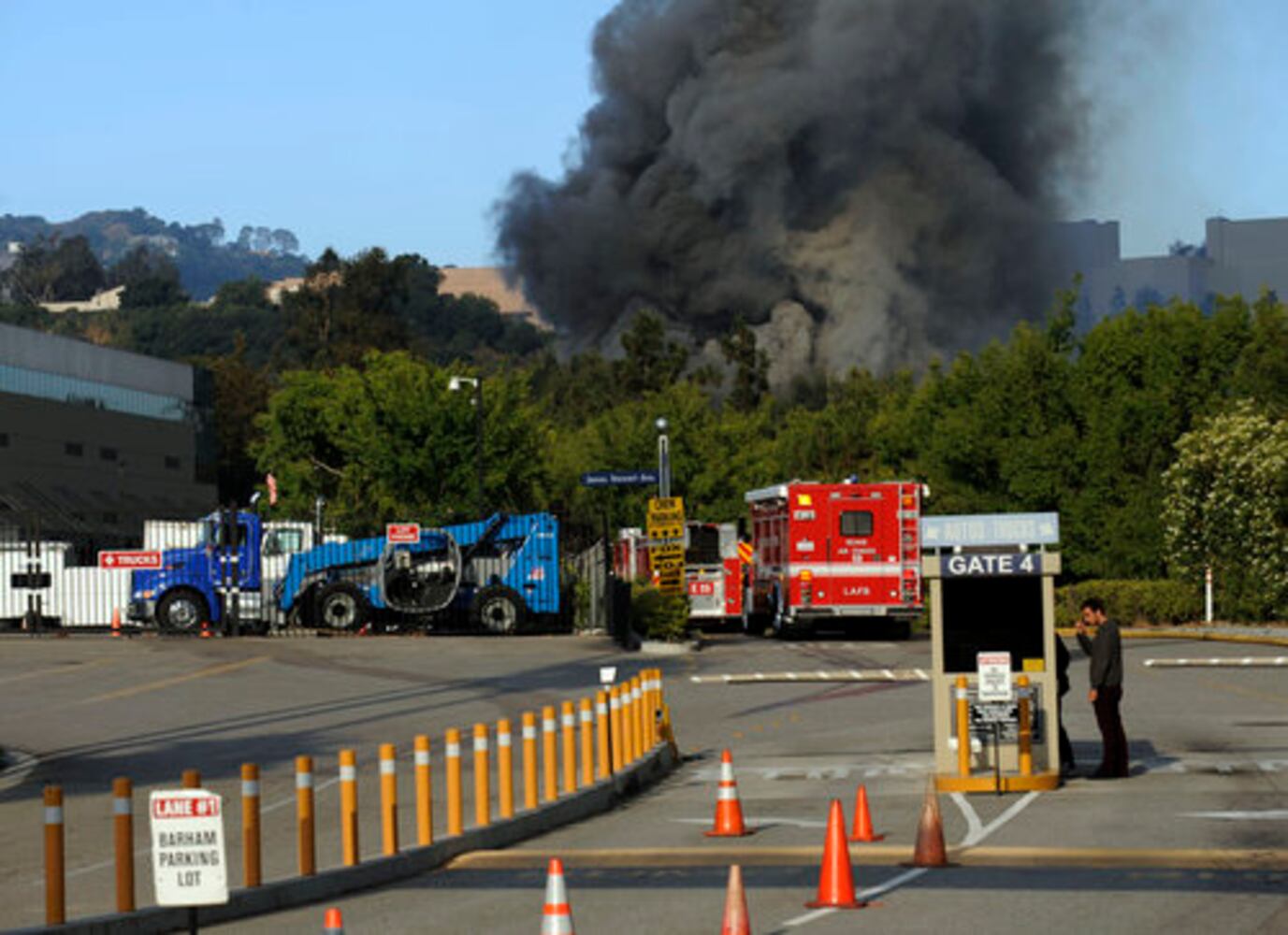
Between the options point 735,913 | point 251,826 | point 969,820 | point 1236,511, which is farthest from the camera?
point 1236,511

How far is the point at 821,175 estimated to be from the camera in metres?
164

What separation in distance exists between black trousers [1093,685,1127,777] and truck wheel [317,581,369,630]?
93.8ft

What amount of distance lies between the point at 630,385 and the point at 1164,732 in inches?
3357

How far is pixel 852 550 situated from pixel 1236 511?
38.1 ft

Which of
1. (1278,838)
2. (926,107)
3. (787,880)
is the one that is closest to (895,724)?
(1278,838)

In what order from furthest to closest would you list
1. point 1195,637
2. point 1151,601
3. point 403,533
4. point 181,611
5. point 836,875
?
point 1151,601 < point 181,611 < point 1195,637 < point 403,533 < point 836,875

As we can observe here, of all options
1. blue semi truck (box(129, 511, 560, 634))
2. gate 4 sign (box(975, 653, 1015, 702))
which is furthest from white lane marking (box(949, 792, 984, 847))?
blue semi truck (box(129, 511, 560, 634))

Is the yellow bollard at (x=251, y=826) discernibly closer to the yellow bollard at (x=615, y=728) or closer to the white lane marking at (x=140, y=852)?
the white lane marking at (x=140, y=852)

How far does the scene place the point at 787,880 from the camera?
575 inches

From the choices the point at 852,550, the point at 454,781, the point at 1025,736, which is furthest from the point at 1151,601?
the point at 454,781

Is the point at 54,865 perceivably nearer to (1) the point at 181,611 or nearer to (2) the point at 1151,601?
(1) the point at 181,611

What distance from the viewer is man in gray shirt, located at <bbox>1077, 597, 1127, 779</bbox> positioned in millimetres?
21469

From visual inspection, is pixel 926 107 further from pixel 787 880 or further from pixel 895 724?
pixel 787 880

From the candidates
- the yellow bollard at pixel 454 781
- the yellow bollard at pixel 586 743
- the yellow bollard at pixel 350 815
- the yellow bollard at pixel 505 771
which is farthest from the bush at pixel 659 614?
the yellow bollard at pixel 350 815
